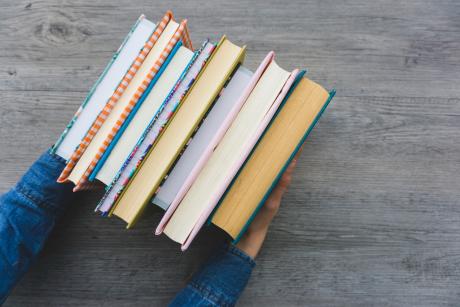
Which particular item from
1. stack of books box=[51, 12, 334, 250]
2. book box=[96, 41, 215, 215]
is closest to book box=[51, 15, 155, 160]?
stack of books box=[51, 12, 334, 250]

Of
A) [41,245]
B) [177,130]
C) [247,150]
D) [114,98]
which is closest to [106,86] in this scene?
[114,98]

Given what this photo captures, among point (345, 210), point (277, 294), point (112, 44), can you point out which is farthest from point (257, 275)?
point (112, 44)

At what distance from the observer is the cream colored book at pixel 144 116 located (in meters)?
0.54

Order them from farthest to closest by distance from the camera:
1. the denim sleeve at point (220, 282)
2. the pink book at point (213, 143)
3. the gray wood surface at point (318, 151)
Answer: the gray wood surface at point (318, 151) < the denim sleeve at point (220, 282) < the pink book at point (213, 143)

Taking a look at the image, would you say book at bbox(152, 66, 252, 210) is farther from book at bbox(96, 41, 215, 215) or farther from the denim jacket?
the denim jacket

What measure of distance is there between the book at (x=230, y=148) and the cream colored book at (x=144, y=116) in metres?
0.12

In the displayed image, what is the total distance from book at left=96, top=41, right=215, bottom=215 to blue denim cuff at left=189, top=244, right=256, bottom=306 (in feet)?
0.95

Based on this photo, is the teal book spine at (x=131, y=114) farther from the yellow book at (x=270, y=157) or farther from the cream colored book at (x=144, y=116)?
the yellow book at (x=270, y=157)

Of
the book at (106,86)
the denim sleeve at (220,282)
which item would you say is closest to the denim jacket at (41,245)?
the denim sleeve at (220,282)

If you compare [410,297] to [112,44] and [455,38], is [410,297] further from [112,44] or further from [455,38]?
[112,44]

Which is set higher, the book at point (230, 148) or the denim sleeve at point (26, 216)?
the book at point (230, 148)

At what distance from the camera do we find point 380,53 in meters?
0.82

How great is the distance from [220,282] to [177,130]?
357 millimetres

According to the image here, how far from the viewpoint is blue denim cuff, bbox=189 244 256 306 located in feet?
2.30
